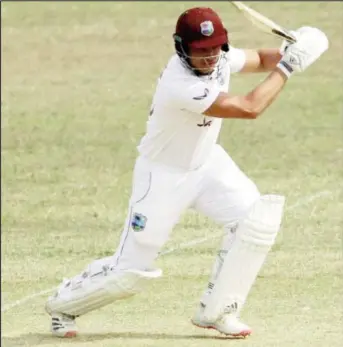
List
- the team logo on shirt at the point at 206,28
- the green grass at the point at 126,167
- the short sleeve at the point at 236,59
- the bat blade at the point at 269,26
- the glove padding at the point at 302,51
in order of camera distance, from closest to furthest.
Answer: the team logo on shirt at the point at 206,28, the glove padding at the point at 302,51, the bat blade at the point at 269,26, the short sleeve at the point at 236,59, the green grass at the point at 126,167

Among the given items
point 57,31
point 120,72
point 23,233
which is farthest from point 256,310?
point 57,31

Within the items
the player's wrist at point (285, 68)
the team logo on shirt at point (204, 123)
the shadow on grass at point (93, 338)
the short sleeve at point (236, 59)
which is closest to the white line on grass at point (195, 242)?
the shadow on grass at point (93, 338)

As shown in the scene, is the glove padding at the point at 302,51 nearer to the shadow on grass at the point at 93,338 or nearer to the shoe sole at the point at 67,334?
the shadow on grass at the point at 93,338

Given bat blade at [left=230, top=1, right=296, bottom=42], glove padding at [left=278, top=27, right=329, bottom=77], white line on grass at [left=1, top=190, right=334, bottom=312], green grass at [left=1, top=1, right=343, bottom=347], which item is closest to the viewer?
glove padding at [left=278, top=27, right=329, bottom=77]

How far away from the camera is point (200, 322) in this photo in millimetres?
7773

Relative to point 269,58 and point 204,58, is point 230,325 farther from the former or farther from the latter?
point 269,58

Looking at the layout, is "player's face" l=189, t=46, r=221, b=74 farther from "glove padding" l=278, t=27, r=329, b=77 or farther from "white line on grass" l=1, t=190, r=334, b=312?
"white line on grass" l=1, t=190, r=334, b=312

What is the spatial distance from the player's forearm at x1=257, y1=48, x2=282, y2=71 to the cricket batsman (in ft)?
0.96

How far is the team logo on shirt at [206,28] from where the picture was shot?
23.8ft

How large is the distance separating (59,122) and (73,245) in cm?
459

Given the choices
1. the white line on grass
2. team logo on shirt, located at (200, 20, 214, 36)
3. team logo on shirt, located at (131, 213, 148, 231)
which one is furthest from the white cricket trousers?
the white line on grass

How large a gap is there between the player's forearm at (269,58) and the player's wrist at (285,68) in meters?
0.60

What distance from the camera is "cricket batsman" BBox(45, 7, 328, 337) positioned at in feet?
24.0

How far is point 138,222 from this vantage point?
7508 mm
